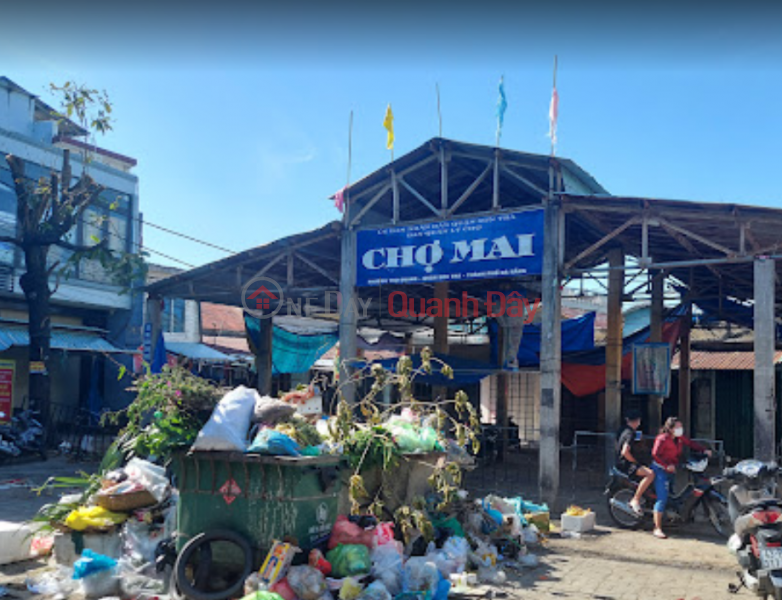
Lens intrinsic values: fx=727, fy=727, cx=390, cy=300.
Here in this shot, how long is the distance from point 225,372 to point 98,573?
53.7ft

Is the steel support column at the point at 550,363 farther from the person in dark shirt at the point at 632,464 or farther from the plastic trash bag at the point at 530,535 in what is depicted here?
the plastic trash bag at the point at 530,535

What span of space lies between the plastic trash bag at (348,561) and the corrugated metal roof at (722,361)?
1431cm

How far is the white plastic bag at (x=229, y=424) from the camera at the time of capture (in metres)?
6.18

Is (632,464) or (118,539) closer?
(118,539)

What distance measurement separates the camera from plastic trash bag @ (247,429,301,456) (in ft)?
19.9

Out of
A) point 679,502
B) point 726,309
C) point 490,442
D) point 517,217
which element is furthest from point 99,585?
point 726,309

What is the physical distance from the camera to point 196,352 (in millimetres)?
21156

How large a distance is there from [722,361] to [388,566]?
15369 millimetres

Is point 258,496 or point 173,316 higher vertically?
point 173,316

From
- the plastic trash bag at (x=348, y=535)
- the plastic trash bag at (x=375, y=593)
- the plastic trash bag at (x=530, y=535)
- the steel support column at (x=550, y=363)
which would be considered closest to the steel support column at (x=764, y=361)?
the steel support column at (x=550, y=363)

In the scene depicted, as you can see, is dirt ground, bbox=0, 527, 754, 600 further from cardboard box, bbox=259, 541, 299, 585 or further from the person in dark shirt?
cardboard box, bbox=259, 541, 299, 585

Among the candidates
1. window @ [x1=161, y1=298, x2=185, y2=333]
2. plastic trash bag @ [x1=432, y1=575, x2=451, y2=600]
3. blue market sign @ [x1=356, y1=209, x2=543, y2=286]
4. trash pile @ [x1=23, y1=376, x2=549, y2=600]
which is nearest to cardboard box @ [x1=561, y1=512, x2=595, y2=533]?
trash pile @ [x1=23, y1=376, x2=549, y2=600]

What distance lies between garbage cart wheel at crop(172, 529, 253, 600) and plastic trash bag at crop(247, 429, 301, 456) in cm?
74

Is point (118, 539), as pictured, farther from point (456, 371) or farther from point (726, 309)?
A: point (726, 309)
